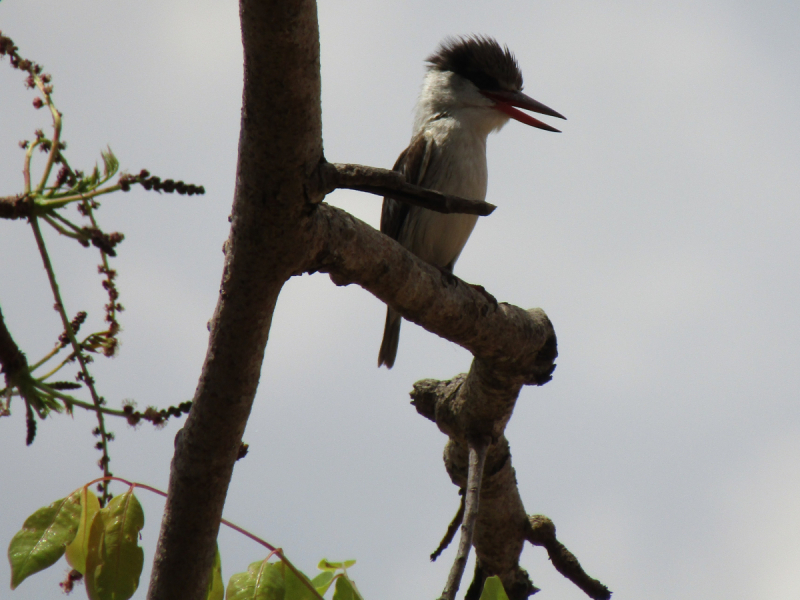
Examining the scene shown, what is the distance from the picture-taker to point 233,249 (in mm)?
1850

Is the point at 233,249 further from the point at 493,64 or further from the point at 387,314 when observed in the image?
the point at 493,64

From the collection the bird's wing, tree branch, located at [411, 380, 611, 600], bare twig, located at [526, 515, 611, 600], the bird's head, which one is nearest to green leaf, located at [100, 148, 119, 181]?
tree branch, located at [411, 380, 611, 600]

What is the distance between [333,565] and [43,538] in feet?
2.74

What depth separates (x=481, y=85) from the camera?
528 centimetres

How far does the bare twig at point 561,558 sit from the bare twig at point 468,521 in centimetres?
75

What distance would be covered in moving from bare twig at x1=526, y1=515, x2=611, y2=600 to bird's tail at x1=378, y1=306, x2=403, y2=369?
1633 mm

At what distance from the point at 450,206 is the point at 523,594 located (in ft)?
8.40

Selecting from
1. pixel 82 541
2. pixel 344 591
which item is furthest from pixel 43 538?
pixel 344 591

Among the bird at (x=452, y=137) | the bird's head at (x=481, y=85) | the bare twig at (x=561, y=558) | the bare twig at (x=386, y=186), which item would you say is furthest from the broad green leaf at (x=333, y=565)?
the bird's head at (x=481, y=85)

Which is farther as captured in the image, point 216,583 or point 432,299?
point 432,299

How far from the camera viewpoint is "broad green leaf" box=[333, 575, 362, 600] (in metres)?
1.90

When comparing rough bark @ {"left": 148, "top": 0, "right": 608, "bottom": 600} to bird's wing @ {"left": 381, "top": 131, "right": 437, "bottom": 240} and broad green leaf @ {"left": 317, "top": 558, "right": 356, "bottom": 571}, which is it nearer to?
broad green leaf @ {"left": 317, "top": 558, "right": 356, "bottom": 571}

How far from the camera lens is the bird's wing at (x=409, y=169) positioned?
4.82 m

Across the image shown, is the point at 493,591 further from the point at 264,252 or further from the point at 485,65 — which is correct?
the point at 485,65
